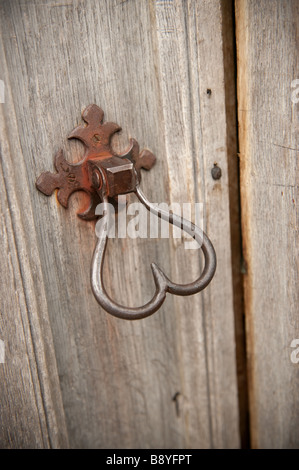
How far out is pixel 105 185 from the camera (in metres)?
0.52

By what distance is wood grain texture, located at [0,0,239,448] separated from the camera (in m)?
0.52

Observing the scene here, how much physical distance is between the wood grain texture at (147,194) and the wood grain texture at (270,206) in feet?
0.13

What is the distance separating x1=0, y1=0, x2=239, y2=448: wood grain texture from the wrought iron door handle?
16mm

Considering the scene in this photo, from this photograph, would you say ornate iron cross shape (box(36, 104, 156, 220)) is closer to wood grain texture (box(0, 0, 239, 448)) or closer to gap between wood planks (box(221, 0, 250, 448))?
wood grain texture (box(0, 0, 239, 448))

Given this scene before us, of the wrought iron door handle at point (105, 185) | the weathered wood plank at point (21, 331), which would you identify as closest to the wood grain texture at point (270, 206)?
the wrought iron door handle at point (105, 185)

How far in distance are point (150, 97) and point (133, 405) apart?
1.65 feet

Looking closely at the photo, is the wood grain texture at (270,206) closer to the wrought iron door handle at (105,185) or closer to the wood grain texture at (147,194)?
the wood grain texture at (147,194)

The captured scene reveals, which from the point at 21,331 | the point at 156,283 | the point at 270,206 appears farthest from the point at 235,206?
the point at 21,331

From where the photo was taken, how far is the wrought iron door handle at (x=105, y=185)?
1.61 ft

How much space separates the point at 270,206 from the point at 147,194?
0.20 metres

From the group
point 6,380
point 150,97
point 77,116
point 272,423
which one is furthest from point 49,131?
point 272,423

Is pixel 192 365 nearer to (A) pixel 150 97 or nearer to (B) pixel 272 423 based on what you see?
(B) pixel 272 423

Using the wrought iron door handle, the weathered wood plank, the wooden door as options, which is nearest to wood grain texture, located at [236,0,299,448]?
the wooden door

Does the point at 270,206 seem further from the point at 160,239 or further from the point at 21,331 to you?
the point at 21,331
